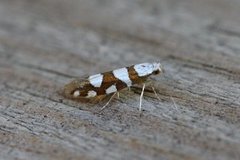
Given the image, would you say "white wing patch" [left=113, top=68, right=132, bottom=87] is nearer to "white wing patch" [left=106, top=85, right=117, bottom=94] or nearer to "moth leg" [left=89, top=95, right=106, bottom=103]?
"white wing patch" [left=106, top=85, right=117, bottom=94]

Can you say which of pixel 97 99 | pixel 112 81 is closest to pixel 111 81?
pixel 112 81

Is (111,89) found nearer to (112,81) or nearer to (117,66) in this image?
(112,81)

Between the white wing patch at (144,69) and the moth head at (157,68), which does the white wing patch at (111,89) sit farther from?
the moth head at (157,68)

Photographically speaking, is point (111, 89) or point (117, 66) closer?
point (111, 89)

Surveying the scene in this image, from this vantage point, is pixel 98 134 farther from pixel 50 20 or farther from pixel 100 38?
pixel 50 20

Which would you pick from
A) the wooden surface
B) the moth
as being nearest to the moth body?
the moth

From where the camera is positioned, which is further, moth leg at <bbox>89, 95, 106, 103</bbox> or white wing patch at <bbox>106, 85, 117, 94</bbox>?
white wing patch at <bbox>106, 85, 117, 94</bbox>
